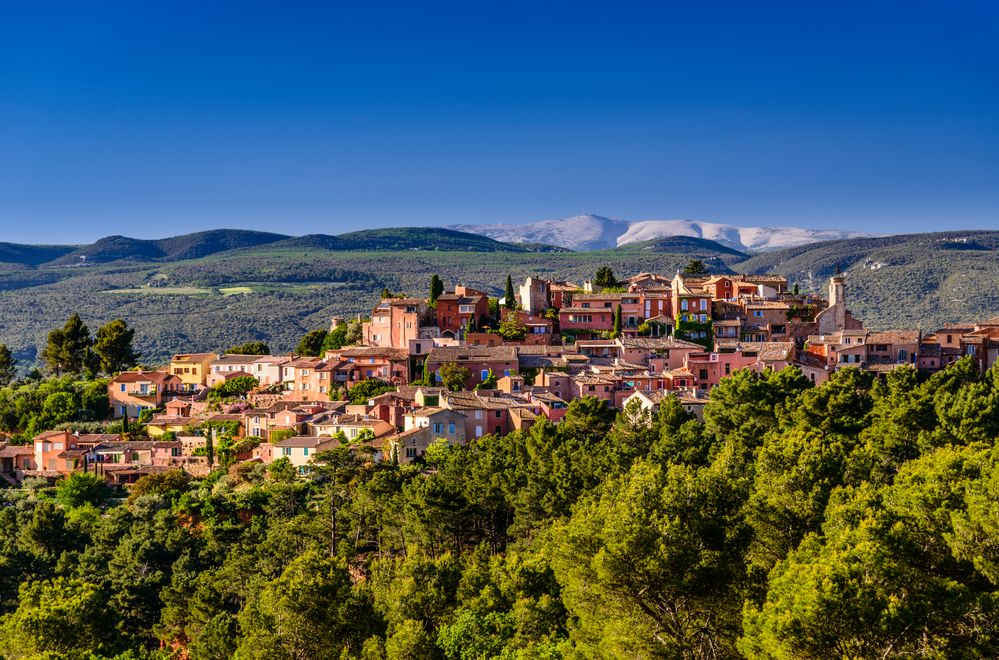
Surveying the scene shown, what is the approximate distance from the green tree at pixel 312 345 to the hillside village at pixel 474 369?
13.7ft

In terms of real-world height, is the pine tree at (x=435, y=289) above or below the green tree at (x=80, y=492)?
above

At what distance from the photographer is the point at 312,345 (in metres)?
77.6

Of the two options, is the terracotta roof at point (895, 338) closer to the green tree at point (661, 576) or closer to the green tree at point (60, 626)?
the green tree at point (661, 576)

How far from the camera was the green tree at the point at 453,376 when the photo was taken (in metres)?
58.7

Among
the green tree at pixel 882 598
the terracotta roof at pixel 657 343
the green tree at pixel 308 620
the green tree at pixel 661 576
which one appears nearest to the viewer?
the green tree at pixel 882 598

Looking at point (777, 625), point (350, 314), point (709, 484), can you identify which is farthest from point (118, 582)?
point (350, 314)

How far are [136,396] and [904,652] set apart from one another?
58.4 metres

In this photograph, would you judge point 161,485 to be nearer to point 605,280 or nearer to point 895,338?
point 605,280

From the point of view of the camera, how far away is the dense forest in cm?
1952

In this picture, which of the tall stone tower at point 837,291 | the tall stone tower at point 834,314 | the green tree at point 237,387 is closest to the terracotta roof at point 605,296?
the tall stone tower at point 834,314

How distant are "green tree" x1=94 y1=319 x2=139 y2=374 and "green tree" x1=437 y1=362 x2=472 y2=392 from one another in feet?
92.3

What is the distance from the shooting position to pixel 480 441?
4862 cm

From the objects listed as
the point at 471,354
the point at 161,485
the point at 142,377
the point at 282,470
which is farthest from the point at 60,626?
the point at 142,377

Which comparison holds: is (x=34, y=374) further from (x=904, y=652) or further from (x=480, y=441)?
(x=904, y=652)
